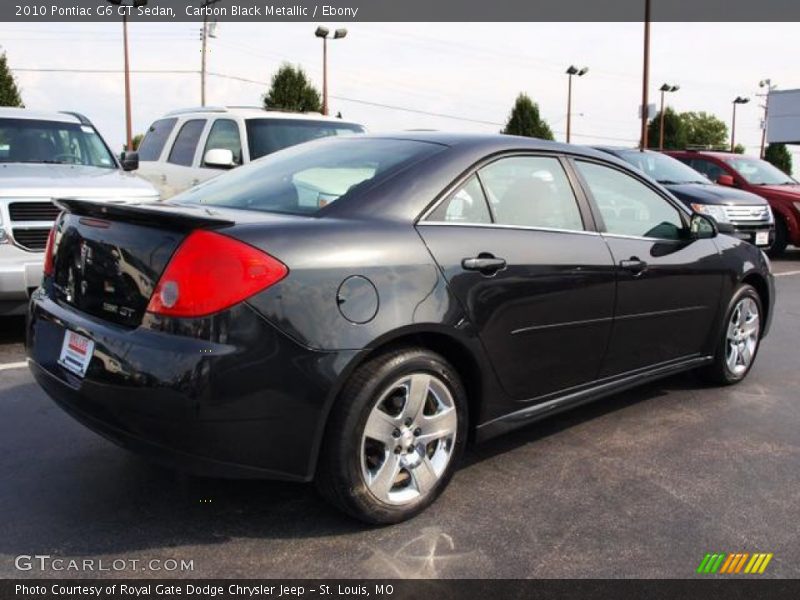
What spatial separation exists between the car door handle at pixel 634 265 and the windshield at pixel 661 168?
7.89 m

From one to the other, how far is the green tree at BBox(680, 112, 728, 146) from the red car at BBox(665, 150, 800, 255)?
94.4 meters

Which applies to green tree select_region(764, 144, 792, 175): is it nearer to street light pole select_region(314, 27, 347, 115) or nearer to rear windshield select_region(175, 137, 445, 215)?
street light pole select_region(314, 27, 347, 115)

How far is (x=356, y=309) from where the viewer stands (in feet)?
9.11

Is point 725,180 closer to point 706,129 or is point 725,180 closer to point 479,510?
point 479,510

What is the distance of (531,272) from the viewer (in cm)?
340

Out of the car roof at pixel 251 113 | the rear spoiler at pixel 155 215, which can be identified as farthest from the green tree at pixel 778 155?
the rear spoiler at pixel 155 215

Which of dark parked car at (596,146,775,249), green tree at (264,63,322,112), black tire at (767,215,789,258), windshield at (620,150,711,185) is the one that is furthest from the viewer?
green tree at (264,63,322,112)

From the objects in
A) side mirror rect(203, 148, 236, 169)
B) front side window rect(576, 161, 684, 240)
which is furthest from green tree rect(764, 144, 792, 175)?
front side window rect(576, 161, 684, 240)

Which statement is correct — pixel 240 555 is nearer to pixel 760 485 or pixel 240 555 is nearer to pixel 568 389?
pixel 568 389

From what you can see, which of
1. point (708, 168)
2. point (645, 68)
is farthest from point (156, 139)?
point (645, 68)

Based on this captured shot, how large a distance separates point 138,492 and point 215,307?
43.1 inches

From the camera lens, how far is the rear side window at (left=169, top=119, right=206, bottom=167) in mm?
9031

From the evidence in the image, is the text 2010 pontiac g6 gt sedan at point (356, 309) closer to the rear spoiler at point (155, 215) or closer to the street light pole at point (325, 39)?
the rear spoiler at point (155, 215)

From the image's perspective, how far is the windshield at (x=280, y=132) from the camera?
841cm
